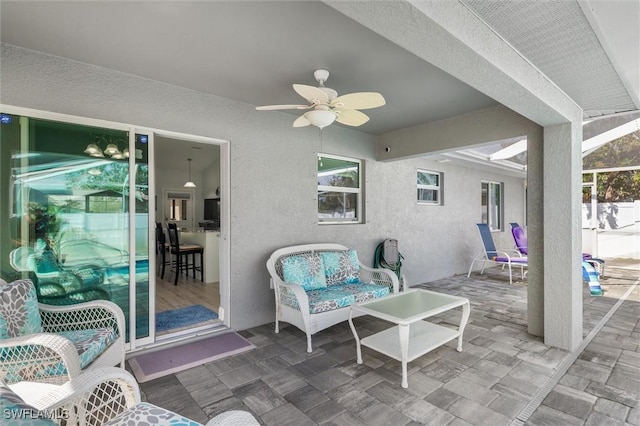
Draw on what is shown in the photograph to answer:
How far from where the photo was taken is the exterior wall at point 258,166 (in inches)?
103

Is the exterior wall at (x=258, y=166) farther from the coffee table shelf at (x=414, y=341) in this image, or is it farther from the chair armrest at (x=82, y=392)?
the chair armrest at (x=82, y=392)

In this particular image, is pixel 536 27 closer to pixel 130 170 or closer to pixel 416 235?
pixel 130 170

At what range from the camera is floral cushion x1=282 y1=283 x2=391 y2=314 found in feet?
10.2

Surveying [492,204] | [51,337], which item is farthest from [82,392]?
[492,204]

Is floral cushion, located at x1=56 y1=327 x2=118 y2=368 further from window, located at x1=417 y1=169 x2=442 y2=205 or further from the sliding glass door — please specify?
window, located at x1=417 y1=169 x2=442 y2=205

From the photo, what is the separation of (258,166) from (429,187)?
4021 millimetres

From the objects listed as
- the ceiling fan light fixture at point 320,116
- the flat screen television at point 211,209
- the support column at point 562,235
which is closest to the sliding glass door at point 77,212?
the ceiling fan light fixture at point 320,116

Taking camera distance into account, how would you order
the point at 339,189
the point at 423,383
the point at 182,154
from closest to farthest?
the point at 423,383, the point at 339,189, the point at 182,154

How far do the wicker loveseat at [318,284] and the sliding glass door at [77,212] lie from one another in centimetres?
140

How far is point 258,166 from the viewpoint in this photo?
3.78 meters

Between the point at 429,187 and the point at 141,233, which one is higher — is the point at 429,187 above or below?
above

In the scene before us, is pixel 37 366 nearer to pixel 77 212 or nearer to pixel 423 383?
pixel 77 212

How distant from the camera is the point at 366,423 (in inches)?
77.7

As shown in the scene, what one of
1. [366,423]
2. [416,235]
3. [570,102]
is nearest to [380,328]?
[366,423]
